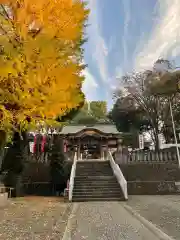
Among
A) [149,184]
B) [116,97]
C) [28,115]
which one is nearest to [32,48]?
[28,115]

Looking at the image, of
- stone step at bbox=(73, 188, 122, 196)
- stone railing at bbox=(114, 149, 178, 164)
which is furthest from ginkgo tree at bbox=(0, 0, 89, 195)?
stone railing at bbox=(114, 149, 178, 164)

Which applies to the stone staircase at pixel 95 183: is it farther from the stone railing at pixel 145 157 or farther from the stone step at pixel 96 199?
the stone railing at pixel 145 157

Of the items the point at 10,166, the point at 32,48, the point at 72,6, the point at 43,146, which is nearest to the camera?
the point at 32,48

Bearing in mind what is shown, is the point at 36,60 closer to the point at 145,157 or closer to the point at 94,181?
Answer: the point at 94,181

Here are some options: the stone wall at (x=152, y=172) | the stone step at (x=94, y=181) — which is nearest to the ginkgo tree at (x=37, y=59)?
the stone step at (x=94, y=181)

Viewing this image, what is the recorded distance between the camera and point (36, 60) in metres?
7.97

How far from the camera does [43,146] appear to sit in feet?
76.8

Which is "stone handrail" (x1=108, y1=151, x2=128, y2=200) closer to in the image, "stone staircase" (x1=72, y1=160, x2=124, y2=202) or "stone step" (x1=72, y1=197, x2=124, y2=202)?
"stone staircase" (x1=72, y1=160, x2=124, y2=202)

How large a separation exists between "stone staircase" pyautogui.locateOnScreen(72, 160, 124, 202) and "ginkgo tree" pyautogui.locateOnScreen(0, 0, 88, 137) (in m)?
8.67

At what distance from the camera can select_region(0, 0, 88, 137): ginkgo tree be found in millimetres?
7629

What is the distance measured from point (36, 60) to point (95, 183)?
12.2 metres

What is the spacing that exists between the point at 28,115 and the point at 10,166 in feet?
35.5

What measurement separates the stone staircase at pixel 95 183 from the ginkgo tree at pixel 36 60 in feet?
28.5

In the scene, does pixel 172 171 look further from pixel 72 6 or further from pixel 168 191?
pixel 72 6
